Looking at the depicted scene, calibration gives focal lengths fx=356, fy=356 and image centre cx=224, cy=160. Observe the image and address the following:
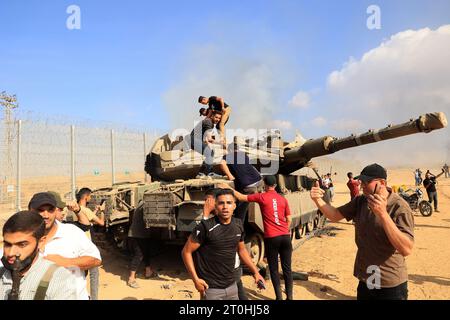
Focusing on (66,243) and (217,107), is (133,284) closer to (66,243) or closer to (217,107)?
(217,107)

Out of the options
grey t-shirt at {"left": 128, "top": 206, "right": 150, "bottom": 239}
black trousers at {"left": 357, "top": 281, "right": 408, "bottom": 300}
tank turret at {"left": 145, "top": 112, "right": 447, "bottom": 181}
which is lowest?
grey t-shirt at {"left": 128, "top": 206, "right": 150, "bottom": 239}

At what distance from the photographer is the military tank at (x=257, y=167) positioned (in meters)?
6.39

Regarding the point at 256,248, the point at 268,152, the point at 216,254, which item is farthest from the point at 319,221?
the point at 216,254

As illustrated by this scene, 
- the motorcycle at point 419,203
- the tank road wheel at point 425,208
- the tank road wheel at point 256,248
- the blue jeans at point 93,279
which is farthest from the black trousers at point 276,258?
the tank road wheel at point 425,208

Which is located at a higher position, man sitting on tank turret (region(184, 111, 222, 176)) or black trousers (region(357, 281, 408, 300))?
man sitting on tank turret (region(184, 111, 222, 176))

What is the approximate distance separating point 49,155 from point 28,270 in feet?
35.6

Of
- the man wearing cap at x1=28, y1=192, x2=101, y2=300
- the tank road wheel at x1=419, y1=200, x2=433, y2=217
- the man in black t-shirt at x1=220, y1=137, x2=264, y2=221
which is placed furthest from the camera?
the tank road wheel at x1=419, y1=200, x2=433, y2=217

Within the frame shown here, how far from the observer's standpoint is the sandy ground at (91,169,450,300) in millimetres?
5980

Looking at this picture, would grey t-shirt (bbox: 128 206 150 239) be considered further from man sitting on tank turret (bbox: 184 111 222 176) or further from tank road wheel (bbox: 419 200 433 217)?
tank road wheel (bbox: 419 200 433 217)

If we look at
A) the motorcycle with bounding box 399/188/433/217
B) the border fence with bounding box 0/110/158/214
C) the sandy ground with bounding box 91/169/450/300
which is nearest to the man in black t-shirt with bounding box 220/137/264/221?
the sandy ground with bounding box 91/169/450/300

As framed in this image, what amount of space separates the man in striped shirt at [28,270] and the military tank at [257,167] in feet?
14.1

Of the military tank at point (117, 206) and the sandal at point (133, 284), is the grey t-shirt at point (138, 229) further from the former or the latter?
the sandal at point (133, 284)

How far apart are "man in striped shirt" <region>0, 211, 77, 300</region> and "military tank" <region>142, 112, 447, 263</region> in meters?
4.29

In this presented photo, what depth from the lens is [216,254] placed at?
339 centimetres
